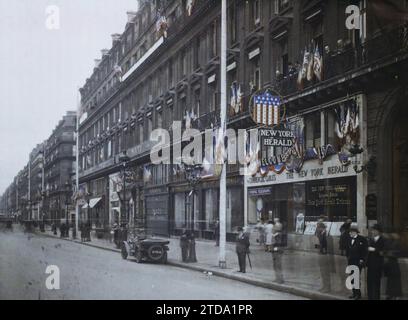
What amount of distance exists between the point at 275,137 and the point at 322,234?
4177 mm

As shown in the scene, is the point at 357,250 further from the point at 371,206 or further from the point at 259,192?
the point at 259,192

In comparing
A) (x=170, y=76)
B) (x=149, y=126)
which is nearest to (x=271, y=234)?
(x=149, y=126)

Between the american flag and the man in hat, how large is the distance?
839cm

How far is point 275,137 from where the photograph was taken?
19906 mm

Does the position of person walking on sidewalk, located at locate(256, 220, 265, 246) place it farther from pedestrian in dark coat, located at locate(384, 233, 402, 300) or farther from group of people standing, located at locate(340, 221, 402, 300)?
pedestrian in dark coat, located at locate(384, 233, 402, 300)

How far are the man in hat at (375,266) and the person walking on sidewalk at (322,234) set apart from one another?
342 inches

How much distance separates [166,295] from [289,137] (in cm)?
1015

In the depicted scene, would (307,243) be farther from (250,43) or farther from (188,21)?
(188,21)

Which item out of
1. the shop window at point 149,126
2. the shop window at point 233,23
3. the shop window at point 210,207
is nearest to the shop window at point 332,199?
the shop window at point 210,207

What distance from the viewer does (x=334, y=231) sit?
2069cm

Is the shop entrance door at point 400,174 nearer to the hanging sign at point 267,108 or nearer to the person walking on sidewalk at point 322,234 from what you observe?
the person walking on sidewalk at point 322,234

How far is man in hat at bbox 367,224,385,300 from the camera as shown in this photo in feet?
37.4

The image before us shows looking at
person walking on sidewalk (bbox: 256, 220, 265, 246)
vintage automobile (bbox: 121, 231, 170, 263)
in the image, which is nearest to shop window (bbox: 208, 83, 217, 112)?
person walking on sidewalk (bbox: 256, 220, 265, 246)
